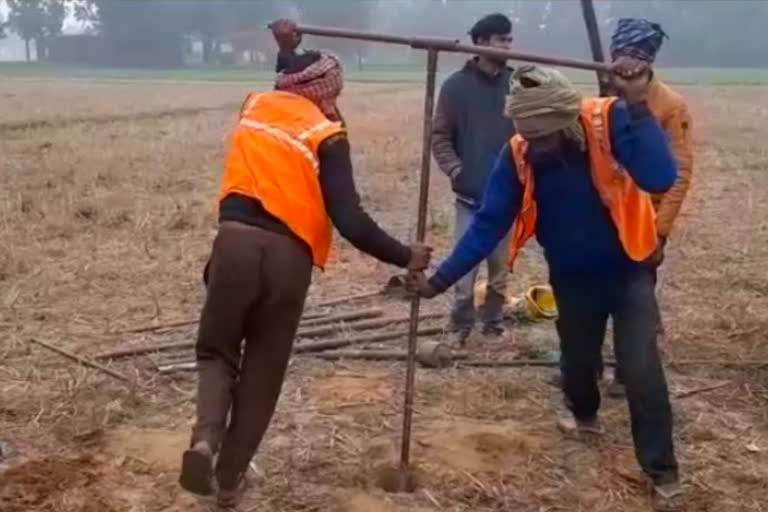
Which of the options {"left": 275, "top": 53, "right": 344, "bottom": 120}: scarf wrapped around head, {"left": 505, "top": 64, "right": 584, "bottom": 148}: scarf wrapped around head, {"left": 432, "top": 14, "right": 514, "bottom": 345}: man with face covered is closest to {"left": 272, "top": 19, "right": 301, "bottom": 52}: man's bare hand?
{"left": 275, "top": 53, "right": 344, "bottom": 120}: scarf wrapped around head

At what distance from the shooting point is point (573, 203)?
17.0 ft

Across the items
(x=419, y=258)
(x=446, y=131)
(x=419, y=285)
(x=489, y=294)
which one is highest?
(x=446, y=131)

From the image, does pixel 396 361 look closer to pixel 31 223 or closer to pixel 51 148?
pixel 31 223

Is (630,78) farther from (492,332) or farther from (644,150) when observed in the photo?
(492,332)

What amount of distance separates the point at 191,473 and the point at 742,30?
2683 inches

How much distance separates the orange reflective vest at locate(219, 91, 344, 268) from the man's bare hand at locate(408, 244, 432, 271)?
1.59 feet

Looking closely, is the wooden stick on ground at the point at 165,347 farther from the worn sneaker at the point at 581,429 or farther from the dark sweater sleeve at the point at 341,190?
the dark sweater sleeve at the point at 341,190

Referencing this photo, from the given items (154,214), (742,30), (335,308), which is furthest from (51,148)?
(742,30)

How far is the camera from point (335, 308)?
8672 millimetres

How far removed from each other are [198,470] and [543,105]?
6.44 ft

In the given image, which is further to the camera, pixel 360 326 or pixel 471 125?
pixel 360 326

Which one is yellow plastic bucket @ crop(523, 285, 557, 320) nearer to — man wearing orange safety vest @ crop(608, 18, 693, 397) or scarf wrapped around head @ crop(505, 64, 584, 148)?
man wearing orange safety vest @ crop(608, 18, 693, 397)

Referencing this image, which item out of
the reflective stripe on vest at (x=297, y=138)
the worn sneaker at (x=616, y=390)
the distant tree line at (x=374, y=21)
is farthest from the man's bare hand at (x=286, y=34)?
the distant tree line at (x=374, y=21)

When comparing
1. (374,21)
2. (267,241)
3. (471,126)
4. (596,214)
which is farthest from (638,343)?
(374,21)
